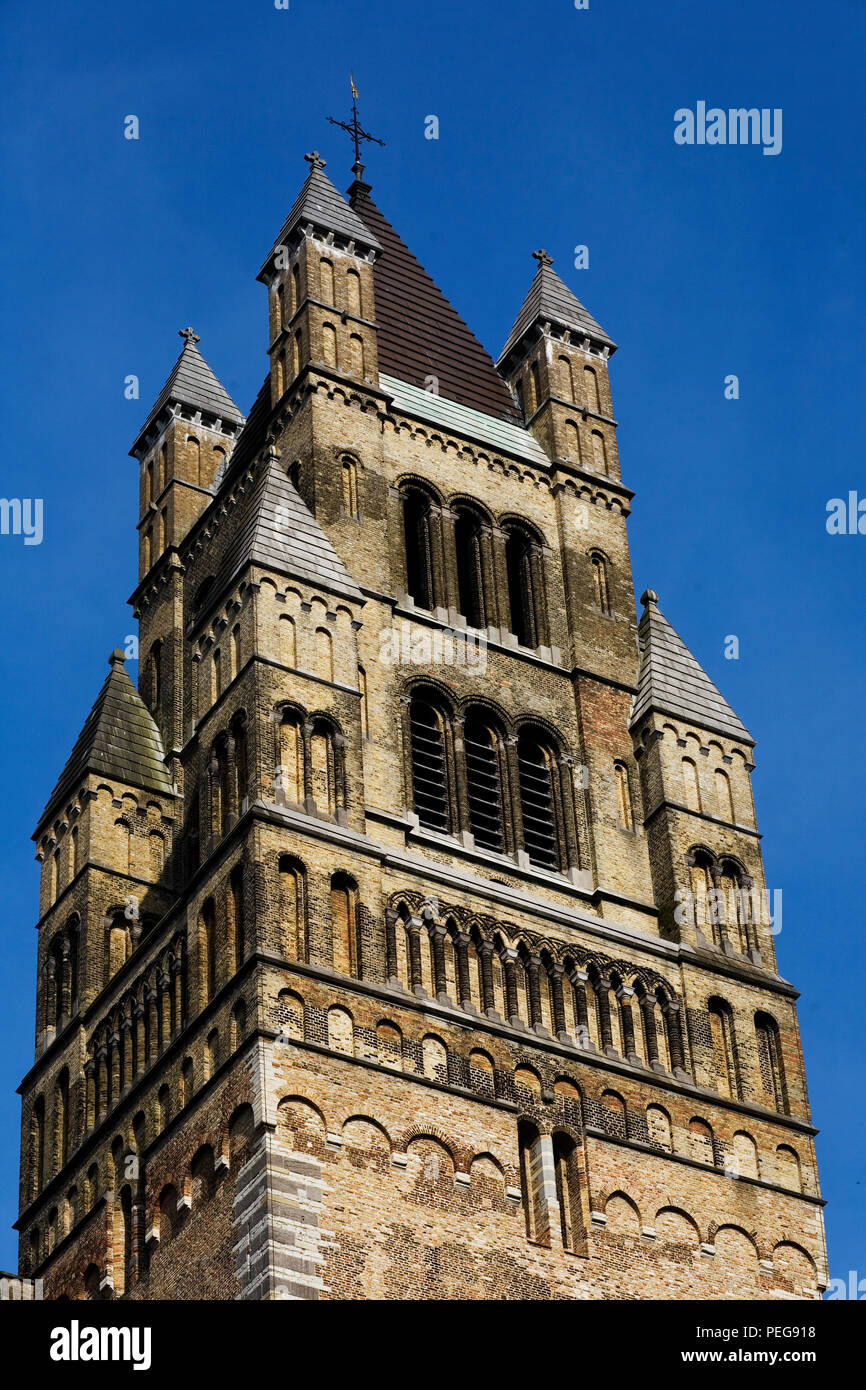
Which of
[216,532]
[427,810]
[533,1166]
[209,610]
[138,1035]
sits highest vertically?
[216,532]

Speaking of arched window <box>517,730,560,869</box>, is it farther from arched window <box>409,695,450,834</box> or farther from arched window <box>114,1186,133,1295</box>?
arched window <box>114,1186,133,1295</box>

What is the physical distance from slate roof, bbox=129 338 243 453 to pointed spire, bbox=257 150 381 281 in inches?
169

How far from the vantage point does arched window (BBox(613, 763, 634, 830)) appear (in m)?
55.1

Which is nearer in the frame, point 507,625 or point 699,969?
point 699,969

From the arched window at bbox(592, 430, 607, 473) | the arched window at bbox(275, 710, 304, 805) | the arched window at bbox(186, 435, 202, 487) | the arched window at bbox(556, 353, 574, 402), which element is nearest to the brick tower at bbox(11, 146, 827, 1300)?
the arched window at bbox(275, 710, 304, 805)

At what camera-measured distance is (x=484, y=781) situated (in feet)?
179

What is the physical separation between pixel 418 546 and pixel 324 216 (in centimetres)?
754

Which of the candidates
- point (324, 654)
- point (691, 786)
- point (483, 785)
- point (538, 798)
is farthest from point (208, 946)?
point (691, 786)

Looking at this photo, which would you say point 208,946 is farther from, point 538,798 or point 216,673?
point 538,798

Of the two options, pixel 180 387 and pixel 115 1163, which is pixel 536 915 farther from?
pixel 180 387

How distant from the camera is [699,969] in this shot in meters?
52.5

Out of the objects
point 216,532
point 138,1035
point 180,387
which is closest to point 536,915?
point 138,1035
